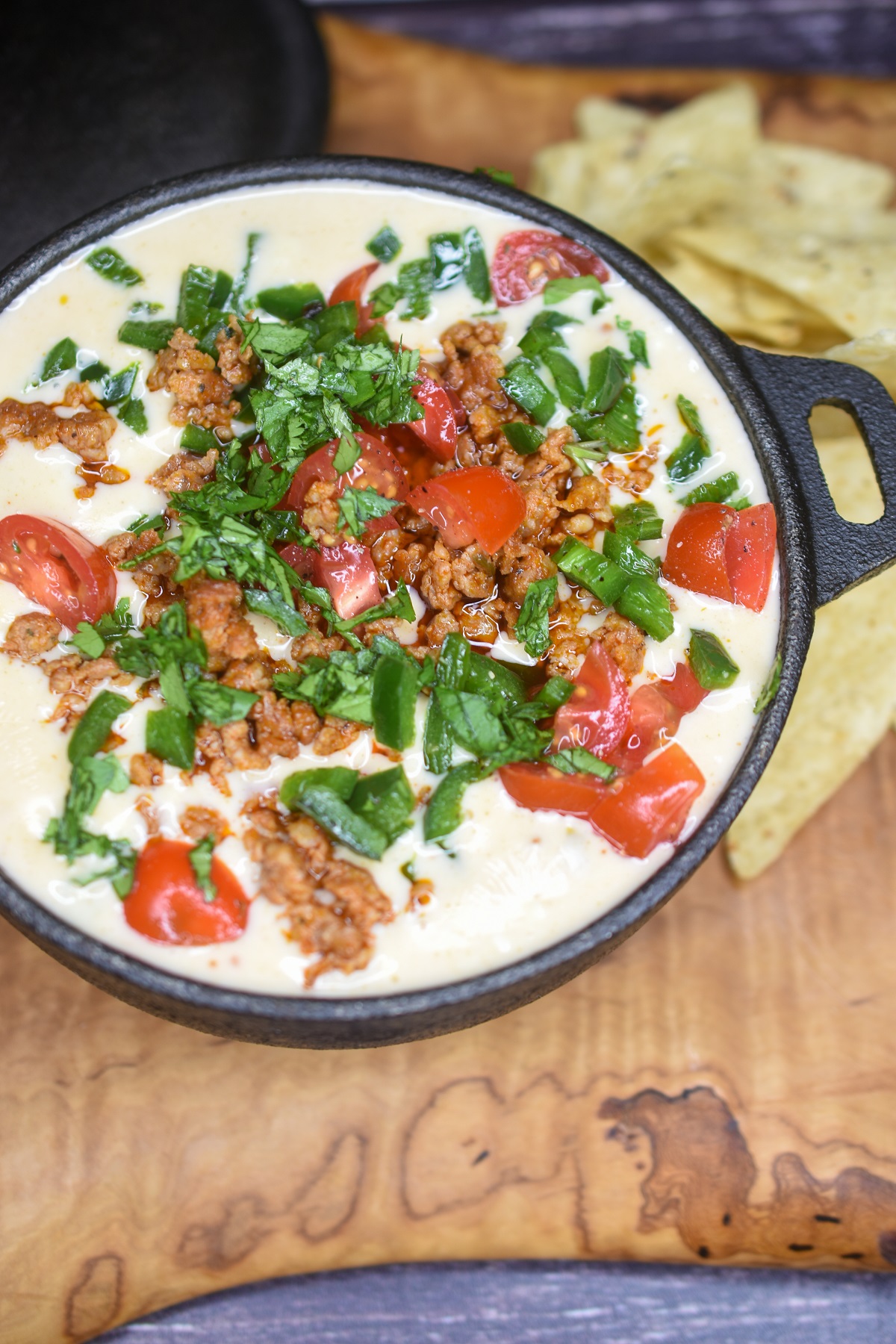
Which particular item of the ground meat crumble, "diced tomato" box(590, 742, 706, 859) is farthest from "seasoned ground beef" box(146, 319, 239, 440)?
"diced tomato" box(590, 742, 706, 859)

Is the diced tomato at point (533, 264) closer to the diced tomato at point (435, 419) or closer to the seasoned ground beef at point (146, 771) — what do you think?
the diced tomato at point (435, 419)

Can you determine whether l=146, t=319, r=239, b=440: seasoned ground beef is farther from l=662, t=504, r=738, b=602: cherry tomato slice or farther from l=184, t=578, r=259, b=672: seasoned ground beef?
l=662, t=504, r=738, b=602: cherry tomato slice

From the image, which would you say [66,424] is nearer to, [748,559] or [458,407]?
[458,407]

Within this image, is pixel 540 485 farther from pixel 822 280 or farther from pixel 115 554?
pixel 822 280

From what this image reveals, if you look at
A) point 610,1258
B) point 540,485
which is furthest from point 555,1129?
point 540,485

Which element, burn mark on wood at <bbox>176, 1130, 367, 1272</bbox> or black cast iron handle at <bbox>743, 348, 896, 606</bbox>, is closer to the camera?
black cast iron handle at <bbox>743, 348, 896, 606</bbox>

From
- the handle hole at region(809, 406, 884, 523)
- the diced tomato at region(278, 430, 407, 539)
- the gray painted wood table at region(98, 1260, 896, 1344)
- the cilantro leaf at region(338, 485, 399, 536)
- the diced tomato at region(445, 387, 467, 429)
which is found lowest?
the gray painted wood table at region(98, 1260, 896, 1344)

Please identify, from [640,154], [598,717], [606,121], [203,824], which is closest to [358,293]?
[598,717]

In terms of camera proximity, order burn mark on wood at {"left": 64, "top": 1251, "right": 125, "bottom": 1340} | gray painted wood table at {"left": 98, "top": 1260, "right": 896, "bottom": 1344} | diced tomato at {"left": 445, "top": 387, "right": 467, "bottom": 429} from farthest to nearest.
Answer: gray painted wood table at {"left": 98, "top": 1260, "right": 896, "bottom": 1344} → burn mark on wood at {"left": 64, "top": 1251, "right": 125, "bottom": 1340} → diced tomato at {"left": 445, "top": 387, "right": 467, "bottom": 429}
